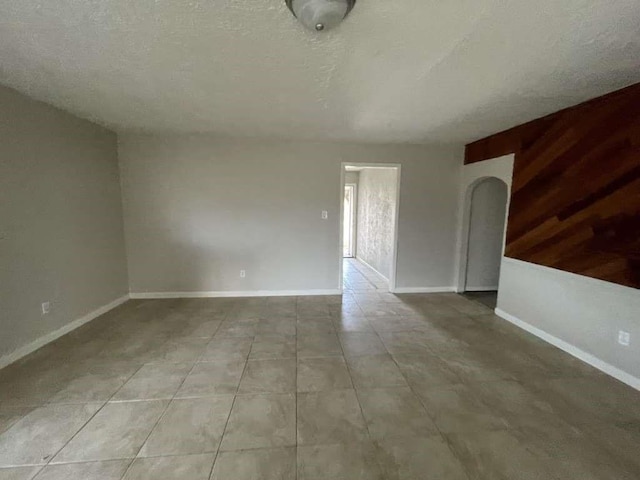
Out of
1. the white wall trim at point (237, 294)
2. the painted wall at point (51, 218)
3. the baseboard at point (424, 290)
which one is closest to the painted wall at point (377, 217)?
the baseboard at point (424, 290)

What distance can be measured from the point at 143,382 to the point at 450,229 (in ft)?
14.4

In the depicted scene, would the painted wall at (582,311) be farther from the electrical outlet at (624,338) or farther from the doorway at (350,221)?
the doorway at (350,221)

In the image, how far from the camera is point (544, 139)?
2.97 m

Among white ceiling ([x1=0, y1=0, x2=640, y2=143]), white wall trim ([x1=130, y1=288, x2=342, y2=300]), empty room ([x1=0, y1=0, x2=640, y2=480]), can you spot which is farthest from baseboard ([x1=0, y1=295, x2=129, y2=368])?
white ceiling ([x1=0, y1=0, x2=640, y2=143])

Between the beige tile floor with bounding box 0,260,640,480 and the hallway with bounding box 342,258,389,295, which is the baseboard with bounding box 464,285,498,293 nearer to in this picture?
the hallway with bounding box 342,258,389,295

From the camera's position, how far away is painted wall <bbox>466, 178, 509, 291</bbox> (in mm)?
4531

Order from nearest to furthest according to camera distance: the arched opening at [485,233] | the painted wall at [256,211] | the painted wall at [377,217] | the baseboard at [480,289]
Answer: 1. the painted wall at [256,211]
2. the arched opening at [485,233]
3. the baseboard at [480,289]
4. the painted wall at [377,217]

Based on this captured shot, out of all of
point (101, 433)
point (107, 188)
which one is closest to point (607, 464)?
point (101, 433)

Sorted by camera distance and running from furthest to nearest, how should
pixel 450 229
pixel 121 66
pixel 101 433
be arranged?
1. pixel 450 229
2. pixel 121 66
3. pixel 101 433

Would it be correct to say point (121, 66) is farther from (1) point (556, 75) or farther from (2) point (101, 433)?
(1) point (556, 75)

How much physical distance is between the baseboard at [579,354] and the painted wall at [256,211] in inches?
57.3

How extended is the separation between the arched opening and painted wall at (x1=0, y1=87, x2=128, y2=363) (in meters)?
5.15

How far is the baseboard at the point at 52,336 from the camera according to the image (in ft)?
8.10

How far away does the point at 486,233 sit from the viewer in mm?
4648
